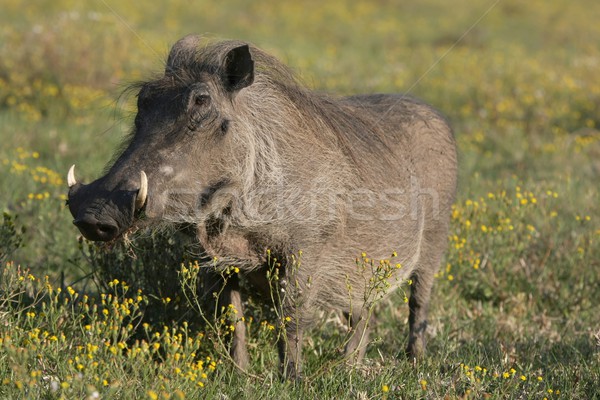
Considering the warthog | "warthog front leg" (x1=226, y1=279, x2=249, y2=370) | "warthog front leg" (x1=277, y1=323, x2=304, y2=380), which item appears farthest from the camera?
"warthog front leg" (x1=226, y1=279, x2=249, y2=370)

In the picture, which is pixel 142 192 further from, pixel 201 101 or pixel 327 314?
pixel 327 314

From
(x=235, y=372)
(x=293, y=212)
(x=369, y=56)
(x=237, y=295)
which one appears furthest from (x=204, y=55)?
(x=369, y=56)

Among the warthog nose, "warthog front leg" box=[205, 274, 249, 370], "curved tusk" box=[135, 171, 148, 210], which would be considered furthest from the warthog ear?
"warthog front leg" box=[205, 274, 249, 370]

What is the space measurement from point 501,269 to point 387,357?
53.3 inches

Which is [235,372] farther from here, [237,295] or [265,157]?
[265,157]

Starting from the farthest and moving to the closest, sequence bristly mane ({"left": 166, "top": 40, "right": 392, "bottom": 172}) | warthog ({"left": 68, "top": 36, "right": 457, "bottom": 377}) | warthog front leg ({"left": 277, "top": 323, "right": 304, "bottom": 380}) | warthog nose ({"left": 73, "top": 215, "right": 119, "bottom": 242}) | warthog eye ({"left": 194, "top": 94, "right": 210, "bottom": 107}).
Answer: warthog front leg ({"left": 277, "top": 323, "right": 304, "bottom": 380})
bristly mane ({"left": 166, "top": 40, "right": 392, "bottom": 172})
warthog eye ({"left": 194, "top": 94, "right": 210, "bottom": 107})
warthog ({"left": 68, "top": 36, "right": 457, "bottom": 377})
warthog nose ({"left": 73, "top": 215, "right": 119, "bottom": 242})

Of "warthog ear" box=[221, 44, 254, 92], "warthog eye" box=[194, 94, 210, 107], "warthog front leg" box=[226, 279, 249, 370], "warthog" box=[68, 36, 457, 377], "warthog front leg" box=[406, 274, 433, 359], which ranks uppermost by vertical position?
"warthog ear" box=[221, 44, 254, 92]

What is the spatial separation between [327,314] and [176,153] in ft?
5.13

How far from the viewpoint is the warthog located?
122 inches

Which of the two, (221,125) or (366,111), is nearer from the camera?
(221,125)

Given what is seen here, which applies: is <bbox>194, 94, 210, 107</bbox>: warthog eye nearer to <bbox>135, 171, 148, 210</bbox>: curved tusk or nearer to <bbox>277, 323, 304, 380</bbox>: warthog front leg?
<bbox>135, 171, 148, 210</bbox>: curved tusk

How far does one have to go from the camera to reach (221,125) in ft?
10.6

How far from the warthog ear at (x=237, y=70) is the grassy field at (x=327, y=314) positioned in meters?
0.60

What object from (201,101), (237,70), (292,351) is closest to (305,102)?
(237,70)
